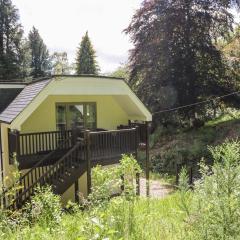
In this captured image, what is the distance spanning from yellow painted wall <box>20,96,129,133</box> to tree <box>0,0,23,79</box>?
89.6 ft

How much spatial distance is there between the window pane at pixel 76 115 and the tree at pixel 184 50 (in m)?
9.44

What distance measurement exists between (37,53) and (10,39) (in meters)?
10.8

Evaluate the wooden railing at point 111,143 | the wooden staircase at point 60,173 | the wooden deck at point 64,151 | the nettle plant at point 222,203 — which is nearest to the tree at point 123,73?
the wooden railing at point 111,143

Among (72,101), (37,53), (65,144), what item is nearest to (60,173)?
(65,144)

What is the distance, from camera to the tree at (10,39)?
3975cm

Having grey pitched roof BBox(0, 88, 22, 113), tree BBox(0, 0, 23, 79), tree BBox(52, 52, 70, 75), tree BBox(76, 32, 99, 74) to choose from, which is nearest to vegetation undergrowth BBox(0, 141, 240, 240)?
grey pitched roof BBox(0, 88, 22, 113)

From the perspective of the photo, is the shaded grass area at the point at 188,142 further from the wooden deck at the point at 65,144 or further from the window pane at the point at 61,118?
the window pane at the point at 61,118

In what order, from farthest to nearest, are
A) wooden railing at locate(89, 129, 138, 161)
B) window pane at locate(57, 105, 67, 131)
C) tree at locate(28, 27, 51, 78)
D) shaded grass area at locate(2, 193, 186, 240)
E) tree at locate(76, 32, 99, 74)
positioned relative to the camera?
tree at locate(28, 27, 51, 78) → tree at locate(76, 32, 99, 74) → window pane at locate(57, 105, 67, 131) → wooden railing at locate(89, 129, 138, 161) → shaded grass area at locate(2, 193, 186, 240)

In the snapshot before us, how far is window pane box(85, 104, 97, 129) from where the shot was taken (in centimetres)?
1482

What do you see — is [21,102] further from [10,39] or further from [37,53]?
[37,53]

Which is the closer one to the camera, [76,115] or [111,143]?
[111,143]

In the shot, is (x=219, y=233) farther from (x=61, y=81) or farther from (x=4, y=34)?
(x=4, y=34)

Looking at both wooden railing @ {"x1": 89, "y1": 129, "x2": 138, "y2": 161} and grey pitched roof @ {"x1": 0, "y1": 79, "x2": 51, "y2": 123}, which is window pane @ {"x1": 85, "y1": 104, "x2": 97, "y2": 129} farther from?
grey pitched roof @ {"x1": 0, "y1": 79, "x2": 51, "y2": 123}

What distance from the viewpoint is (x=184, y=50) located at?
23.2 metres
